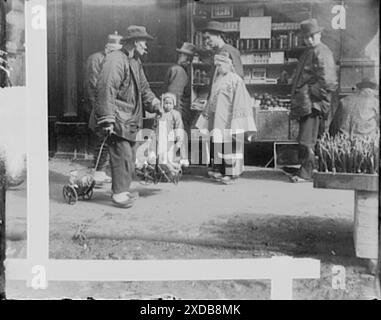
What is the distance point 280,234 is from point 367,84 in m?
1.04

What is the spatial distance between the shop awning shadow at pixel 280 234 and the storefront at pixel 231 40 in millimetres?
511

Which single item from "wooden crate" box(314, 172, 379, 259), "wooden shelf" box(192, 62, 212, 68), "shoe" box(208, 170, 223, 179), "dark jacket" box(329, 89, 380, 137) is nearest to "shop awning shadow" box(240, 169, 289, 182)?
"shoe" box(208, 170, 223, 179)

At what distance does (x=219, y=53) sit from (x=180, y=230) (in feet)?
3.65

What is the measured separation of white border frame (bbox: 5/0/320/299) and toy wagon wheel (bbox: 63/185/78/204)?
11 centimetres

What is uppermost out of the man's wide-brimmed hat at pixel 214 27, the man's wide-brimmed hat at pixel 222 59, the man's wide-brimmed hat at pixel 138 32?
the man's wide-brimmed hat at pixel 214 27

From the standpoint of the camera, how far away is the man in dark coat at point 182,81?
3801 mm

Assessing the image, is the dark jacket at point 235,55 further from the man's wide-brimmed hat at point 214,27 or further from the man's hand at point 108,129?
the man's hand at point 108,129

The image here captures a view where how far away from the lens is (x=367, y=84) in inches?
146

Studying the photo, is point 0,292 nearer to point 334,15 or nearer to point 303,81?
point 303,81

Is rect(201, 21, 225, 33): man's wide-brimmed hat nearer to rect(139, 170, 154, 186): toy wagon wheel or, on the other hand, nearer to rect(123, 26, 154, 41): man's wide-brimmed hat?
rect(123, 26, 154, 41): man's wide-brimmed hat

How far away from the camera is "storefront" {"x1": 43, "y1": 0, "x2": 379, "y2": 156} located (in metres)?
3.71

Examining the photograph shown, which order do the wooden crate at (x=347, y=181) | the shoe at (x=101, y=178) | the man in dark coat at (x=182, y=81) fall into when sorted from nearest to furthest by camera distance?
the wooden crate at (x=347, y=181)
the man in dark coat at (x=182, y=81)
the shoe at (x=101, y=178)

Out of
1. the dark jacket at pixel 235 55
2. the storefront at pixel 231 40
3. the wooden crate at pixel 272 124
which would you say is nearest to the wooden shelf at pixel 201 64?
the storefront at pixel 231 40

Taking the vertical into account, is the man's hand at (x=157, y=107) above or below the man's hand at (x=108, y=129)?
above
